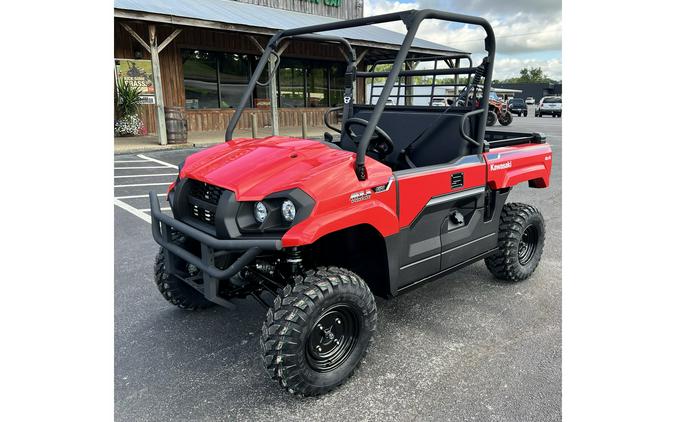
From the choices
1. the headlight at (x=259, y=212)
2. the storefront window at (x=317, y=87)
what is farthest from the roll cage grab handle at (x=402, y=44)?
the storefront window at (x=317, y=87)

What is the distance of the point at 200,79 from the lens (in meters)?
14.5

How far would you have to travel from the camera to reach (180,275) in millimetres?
2814

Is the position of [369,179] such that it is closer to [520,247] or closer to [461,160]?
[461,160]

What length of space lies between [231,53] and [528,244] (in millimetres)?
12866

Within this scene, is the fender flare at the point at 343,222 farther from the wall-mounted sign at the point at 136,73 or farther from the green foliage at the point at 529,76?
the green foliage at the point at 529,76

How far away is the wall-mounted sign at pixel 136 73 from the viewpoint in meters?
12.7

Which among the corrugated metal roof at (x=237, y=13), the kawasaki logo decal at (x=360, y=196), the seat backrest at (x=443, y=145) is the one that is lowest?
the kawasaki logo decal at (x=360, y=196)

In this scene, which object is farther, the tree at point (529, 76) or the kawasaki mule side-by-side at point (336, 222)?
the tree at point (529, 76)

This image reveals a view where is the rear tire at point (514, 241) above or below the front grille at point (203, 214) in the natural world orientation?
below

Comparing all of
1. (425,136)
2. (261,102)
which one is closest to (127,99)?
(261,102)

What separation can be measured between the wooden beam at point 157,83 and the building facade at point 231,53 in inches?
8.0

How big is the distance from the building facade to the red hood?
27.1ft

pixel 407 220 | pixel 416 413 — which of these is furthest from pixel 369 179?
pixel 416 413

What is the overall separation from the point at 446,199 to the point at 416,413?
50.7 inches
